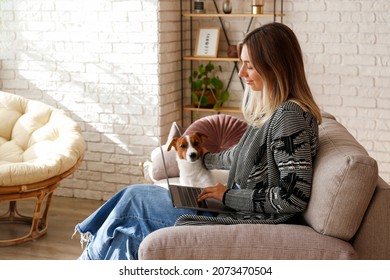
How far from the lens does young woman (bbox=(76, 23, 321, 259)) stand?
7.63ft

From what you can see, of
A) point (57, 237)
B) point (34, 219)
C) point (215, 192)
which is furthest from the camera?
point (57, 237)

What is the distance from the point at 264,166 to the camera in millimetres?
2455

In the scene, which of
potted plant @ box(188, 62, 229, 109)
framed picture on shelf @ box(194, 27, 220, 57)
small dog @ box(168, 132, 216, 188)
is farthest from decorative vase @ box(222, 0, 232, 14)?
small dog @ box(168, 132, 216, 188)

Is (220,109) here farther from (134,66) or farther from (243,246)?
(243,246)

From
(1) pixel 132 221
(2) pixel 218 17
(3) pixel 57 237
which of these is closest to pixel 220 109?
(2) pixel 218 17

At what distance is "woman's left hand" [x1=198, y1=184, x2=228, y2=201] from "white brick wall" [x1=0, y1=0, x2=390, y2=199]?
7.47ft

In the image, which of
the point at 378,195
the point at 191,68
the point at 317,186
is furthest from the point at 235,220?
the point at 191,68

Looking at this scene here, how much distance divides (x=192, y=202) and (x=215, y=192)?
9 cm

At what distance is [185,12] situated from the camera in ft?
16.4

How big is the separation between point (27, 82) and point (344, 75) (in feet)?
7.29

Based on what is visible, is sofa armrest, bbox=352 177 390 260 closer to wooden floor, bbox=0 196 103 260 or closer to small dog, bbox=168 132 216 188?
small dog, bbox=168 132 216 188

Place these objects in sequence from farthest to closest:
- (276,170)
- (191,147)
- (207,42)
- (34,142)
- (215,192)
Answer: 1. (207,42)
2. (34,142)
3. (191,147)
4. (215,192)
5. (276,170)

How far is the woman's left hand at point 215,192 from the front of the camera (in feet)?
8.19

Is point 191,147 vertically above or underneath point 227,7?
underneath
